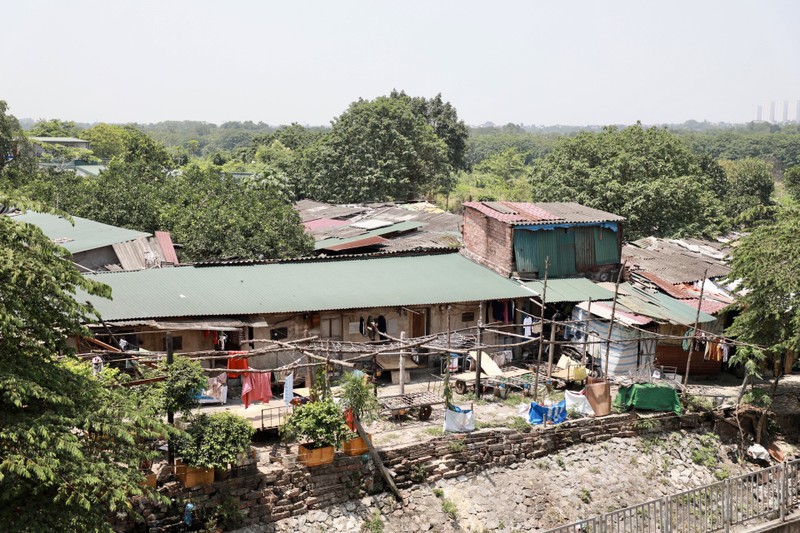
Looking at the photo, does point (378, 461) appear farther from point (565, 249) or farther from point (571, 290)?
point (565, 249)

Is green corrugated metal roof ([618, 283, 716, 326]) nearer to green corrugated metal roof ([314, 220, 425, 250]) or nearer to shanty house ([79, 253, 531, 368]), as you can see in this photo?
shanty house ([79, 253, 531, 368])

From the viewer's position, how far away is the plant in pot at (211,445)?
43.5 feet

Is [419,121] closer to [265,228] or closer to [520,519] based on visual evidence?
[265,228]

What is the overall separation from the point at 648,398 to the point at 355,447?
8.16m

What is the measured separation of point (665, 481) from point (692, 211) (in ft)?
63.1

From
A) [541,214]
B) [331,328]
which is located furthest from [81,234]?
[541,214]

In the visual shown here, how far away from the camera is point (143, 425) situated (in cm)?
1055

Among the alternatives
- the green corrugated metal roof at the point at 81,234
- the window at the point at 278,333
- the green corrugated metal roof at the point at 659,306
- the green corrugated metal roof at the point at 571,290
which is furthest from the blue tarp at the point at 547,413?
the green corrugated metal roof at the point at 81,234

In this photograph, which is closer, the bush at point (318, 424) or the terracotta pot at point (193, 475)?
the terracotta pot at point (193, 475)

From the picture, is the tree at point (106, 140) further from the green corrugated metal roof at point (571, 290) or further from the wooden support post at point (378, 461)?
the wooden support post at point (378, 461)

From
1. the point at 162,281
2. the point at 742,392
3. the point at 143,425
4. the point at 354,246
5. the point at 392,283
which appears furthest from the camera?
the point at 354,246

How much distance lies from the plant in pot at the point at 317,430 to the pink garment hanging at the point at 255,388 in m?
1.51

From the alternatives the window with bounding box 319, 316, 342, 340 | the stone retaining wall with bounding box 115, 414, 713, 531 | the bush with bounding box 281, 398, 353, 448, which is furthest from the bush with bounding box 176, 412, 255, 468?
the window with bounding box 319, 316, 342, 340

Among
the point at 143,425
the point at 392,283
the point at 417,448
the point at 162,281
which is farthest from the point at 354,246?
the point at 143,425
